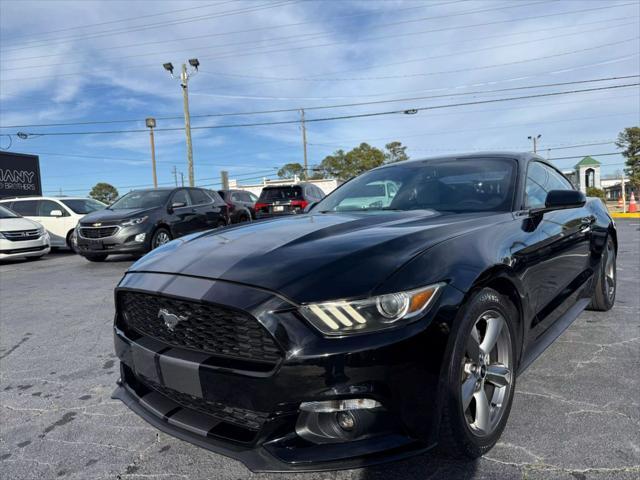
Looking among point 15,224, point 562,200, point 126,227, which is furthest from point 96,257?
point 562,200

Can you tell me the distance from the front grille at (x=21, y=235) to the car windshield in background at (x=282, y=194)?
236 inches

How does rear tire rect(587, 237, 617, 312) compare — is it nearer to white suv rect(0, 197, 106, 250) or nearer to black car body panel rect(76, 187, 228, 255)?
black car body panel rect(76, 187, 228, 255)

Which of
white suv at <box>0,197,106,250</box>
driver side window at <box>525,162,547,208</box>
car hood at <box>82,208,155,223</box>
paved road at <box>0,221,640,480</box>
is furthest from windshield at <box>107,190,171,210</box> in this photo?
driver side window at <box>525,162,547,208</box>

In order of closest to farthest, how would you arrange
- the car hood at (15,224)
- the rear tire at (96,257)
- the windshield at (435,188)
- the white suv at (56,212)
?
the windshield at (435,188)
the rear tire at (96,257)
the car hood at (15,224)
the white suv at (56,212)

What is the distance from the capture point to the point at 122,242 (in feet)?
27.4

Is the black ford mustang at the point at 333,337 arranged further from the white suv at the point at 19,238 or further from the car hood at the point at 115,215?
the white suv at the point at 19,238

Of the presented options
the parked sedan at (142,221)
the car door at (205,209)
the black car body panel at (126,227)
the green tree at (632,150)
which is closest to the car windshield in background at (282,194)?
the car door at (205,209)

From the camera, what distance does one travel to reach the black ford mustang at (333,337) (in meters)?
1.55

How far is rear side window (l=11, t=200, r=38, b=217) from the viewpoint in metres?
12.0

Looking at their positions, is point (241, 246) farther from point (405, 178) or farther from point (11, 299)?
point (11, 299)

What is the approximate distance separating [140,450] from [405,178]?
241cm

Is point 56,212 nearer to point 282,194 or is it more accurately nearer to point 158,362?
point 282,194

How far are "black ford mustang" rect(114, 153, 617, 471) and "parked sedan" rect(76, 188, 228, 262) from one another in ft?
21.5

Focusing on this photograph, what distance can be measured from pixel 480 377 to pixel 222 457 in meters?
1.20
